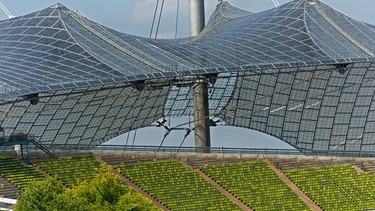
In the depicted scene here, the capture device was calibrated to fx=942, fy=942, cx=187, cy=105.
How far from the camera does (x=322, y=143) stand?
121188mm

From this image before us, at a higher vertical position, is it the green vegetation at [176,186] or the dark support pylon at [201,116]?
the dark support pylon at [201,116]

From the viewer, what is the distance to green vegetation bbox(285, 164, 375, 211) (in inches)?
3467

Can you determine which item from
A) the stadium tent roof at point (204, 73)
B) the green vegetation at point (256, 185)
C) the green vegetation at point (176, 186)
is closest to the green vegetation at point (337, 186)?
A: the green vegetation at point (256, 185)

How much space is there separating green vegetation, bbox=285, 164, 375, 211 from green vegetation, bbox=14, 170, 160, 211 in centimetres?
Answer: 2845

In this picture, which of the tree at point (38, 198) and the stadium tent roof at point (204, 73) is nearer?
the tree at point (38, 198)

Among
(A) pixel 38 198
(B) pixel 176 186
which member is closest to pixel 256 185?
(B) pixel 176 186

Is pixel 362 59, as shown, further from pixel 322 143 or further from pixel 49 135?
pixel 49 135

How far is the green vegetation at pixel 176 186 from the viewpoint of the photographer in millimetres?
83375

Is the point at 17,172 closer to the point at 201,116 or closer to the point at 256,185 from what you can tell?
the point at 256,185

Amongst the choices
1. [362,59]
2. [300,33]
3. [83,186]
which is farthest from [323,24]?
[83,186]

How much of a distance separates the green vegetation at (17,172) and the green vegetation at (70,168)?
61.9 inches

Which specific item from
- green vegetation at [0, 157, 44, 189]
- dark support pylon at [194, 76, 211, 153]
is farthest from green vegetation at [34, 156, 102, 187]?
dark support pylon at [194, 76, 211, 153]

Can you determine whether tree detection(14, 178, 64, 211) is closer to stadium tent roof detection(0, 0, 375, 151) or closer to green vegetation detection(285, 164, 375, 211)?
stadium tent roof detection(0, 0, 375, 151)

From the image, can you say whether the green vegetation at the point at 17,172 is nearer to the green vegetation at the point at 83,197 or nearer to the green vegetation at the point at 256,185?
the green vegetation at the point at 256,185
